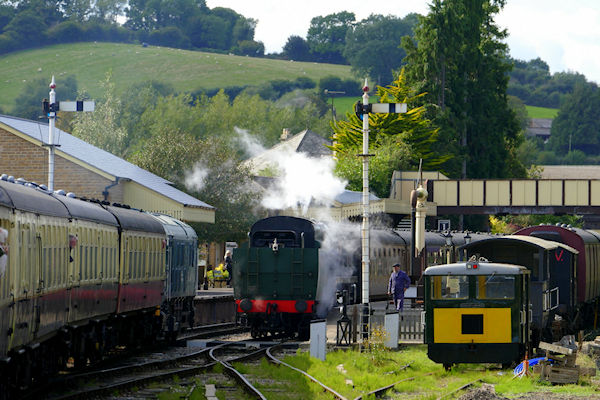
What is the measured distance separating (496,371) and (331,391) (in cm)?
518

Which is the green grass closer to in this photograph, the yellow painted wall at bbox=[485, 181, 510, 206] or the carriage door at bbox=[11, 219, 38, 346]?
the carriage door at bbox=[11, 219, 38, 346]

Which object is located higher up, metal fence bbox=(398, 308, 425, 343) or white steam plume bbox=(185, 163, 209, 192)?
white steam plume bbox=(185, 163, 209, 192)

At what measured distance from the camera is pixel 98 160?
51.8 meters

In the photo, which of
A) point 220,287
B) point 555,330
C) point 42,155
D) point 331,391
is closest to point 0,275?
point 331,391

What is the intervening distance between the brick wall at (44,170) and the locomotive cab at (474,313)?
28.2 meters

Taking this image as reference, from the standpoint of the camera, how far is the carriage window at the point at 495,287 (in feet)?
73.3

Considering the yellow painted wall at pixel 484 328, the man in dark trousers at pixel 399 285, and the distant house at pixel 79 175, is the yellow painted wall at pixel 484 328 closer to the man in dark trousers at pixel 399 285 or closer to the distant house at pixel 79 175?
the man in dark trousers at pixel 399 285

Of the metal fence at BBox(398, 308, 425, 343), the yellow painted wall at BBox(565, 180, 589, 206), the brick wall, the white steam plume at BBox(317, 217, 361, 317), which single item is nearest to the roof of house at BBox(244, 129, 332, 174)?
the yellow painted wall at BBox(565, 180, 589, 206)

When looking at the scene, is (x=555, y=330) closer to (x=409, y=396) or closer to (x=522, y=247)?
(x=522, y=247)

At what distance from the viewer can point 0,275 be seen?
42.5 feet

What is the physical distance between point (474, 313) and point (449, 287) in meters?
0.70

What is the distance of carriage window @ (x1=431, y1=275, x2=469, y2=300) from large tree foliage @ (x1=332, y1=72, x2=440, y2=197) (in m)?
56.2

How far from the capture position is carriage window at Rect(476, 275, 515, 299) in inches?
880

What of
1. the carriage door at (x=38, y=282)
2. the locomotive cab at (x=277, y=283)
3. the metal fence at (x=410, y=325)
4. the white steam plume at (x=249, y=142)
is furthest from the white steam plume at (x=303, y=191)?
the white steam plume at (x=249, y=142)
